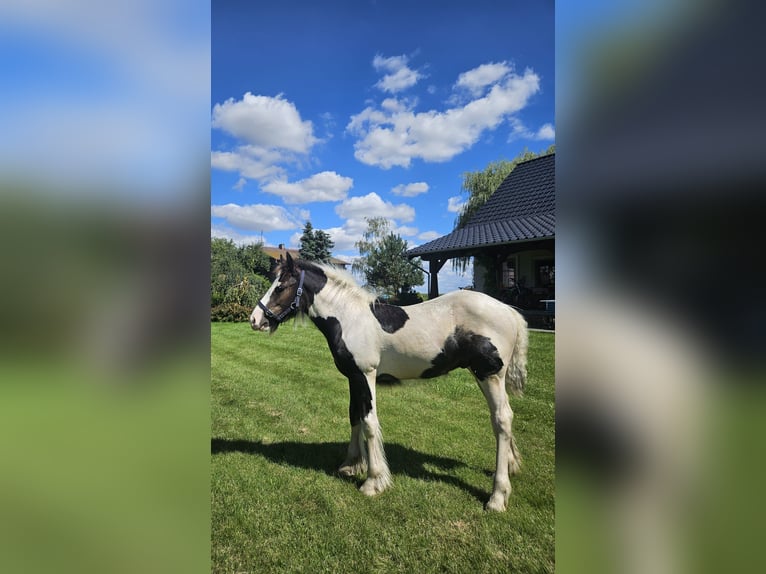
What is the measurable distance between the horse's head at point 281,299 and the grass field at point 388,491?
135 centimetres

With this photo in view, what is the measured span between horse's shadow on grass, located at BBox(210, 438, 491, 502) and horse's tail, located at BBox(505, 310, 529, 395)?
3.46 feet

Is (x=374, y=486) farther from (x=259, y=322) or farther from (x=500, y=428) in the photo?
(x=259, y=322)

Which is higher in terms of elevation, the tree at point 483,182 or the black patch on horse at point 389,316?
the tree at point 483,182

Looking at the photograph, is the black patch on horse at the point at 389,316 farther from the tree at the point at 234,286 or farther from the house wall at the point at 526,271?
the tree at the point at 234,286

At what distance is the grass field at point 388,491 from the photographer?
260 cm

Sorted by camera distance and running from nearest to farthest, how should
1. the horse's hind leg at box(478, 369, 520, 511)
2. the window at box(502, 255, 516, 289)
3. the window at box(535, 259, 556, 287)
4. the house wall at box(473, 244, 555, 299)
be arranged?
the horse's hind leg at box(478, 369, 520, 511)
the window at box(535, 259, 556, 287)
the house wall at box(473, 244, 555, 299)
the window at box(502, 255, 516, 289)

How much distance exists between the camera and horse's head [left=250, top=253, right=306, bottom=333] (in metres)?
3.61

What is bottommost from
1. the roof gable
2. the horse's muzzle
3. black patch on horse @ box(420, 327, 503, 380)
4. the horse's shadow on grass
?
the horse's shadow on grass

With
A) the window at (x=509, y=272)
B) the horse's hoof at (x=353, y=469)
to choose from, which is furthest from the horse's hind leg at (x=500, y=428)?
the window at (x=509, y=272)

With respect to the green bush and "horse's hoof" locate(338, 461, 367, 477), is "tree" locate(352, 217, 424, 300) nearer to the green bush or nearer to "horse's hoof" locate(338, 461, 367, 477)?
the green bush

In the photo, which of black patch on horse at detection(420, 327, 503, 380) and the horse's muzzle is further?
the horse's muzzle

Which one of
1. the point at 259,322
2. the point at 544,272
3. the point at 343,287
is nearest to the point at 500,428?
the point at 343,287

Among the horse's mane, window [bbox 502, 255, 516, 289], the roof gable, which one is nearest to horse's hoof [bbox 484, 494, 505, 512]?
the horse's mane
